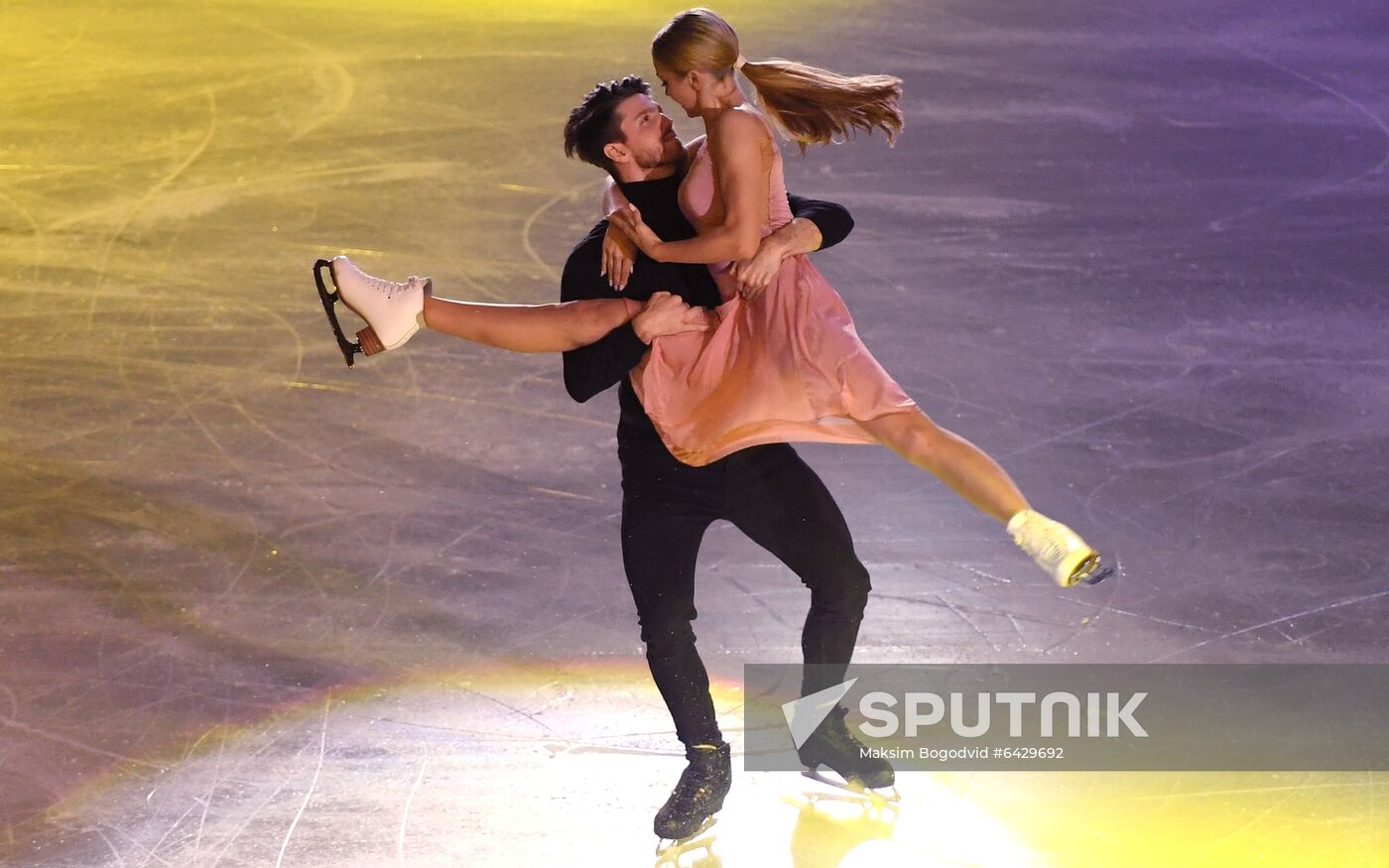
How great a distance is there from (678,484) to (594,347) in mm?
369

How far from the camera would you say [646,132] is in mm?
3412

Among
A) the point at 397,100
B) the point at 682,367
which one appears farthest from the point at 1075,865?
the point at 397,100

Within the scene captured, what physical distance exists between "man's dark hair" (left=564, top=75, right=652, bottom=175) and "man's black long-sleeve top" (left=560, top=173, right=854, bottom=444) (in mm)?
136

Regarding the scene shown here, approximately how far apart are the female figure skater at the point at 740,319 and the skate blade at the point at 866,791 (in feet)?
2.95

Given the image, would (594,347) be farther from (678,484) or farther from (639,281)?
(678,484)

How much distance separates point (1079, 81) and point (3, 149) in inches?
227

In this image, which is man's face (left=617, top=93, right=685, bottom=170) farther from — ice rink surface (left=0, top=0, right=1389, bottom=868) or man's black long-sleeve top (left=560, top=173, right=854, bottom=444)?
ice rink surface (left=0, top=0, right=1389, bottom=868)

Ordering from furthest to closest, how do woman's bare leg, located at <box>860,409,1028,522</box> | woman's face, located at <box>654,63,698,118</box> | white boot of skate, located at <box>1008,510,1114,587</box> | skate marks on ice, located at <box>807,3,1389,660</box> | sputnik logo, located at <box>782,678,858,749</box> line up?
1. skate marks on ice, located at <box>807,3,1389,660</box>
2. sputnik logo, located at <box>782,678,858,749</box>
3. woman's face, located at <box>654,63,698,118</box>
4. woman's bare leg, located at <box>860,409,1028,522</box>
5. white boot of skate, located at <box>1008,510,1114,587</box>

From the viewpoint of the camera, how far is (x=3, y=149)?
7.86m

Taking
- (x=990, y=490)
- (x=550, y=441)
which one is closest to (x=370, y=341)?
(x=990, y=490)

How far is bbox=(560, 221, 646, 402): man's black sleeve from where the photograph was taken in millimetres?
3453

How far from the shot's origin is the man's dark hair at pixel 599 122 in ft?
11.1

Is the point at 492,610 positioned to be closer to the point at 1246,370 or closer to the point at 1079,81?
the point at 1246,370

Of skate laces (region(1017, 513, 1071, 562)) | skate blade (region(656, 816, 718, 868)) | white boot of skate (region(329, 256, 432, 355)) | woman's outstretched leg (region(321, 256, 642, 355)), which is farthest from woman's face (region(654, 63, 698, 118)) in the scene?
skate blade (region(656, 816, 718, 868))
